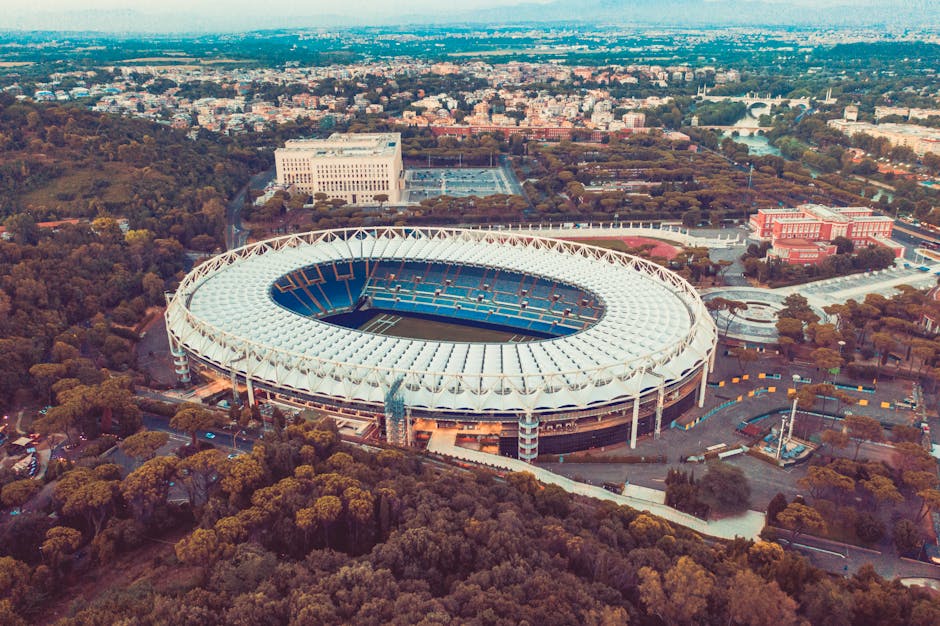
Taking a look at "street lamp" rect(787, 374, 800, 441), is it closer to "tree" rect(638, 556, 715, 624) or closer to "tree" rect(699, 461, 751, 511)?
"tree" rect(699, 461, 751, 511)

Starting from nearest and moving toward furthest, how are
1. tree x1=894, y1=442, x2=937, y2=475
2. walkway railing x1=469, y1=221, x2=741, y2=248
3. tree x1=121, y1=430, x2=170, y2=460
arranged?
tree x1=121, y1=430, x2=170, y2=460 → tree x1=894, y1=442, x2=937, y2=475 → walkway railing x1=469, y1=221, x2=741, y2=248

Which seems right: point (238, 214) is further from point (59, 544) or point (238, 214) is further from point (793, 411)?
point (793, 411)

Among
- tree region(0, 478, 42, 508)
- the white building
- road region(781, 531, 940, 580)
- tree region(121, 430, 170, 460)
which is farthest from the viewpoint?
the white building

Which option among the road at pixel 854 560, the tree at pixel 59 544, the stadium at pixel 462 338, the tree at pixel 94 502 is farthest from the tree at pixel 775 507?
the tree at pixel 59 544

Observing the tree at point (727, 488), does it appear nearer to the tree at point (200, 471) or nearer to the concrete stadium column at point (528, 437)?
the concrete stadium column at point (528, 437)

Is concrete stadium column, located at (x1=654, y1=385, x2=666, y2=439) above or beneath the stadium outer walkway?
above

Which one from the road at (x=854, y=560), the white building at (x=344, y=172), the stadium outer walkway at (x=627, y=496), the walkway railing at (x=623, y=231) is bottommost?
the road at (x=854, y=560)

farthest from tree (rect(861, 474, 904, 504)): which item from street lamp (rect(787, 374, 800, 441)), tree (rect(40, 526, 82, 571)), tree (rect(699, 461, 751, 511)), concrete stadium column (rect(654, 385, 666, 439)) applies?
tree (rect(40, 526, 82, 571))
